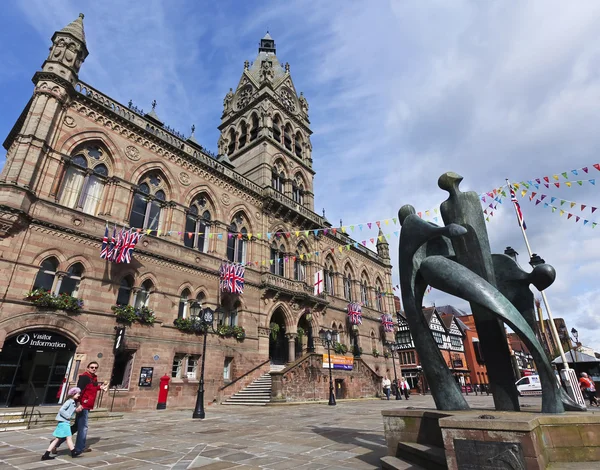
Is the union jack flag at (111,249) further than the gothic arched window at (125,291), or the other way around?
the gothic arched window at (125,291)

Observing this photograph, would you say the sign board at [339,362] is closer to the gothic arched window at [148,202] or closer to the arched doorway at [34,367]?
the gothic arched window at [148,202]

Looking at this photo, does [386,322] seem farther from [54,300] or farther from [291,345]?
[54,300]

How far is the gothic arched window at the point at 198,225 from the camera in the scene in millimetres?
20438

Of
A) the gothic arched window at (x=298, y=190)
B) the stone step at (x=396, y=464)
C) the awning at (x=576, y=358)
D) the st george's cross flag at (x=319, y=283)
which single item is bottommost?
the stone step at (x=396, y=464)

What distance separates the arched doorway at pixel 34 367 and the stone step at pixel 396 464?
43.6 feet

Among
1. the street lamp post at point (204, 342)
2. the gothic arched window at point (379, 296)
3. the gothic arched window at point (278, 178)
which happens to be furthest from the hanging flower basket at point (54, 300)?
the gothic arched window at point (379, 296)

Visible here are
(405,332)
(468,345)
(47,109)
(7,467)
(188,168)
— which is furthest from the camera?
(468,345)

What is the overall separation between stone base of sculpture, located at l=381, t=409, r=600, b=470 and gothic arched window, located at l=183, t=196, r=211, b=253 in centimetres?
1740

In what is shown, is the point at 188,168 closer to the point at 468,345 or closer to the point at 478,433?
the point at 478,433

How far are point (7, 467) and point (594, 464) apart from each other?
8.45m

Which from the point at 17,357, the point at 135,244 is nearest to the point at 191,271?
the point at 135,244

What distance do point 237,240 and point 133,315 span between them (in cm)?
880

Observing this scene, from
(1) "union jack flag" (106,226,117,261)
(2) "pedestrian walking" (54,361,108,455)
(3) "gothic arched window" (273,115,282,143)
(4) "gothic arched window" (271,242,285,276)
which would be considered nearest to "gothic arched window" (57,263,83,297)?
(1) "union jack flag" (106,226,117,261)

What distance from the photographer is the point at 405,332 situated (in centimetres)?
4912
